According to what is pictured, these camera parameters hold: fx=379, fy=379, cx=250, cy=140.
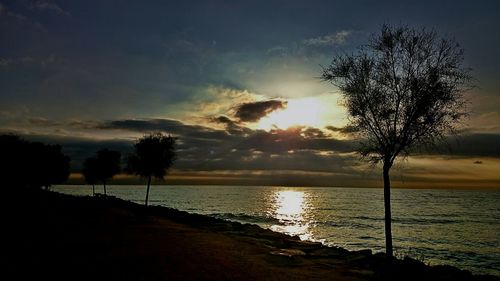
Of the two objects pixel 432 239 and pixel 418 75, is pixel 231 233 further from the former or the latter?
pixel 432 239

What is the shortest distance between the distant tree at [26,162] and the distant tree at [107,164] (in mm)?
11207

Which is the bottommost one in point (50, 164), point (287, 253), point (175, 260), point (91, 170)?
point (287, 253)

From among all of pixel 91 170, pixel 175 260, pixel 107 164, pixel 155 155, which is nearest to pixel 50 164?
pixel 91 170

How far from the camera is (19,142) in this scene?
3398 inches

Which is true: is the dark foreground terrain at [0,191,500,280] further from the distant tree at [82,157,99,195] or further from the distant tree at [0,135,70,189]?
the distant tree at [82,157,99,195]

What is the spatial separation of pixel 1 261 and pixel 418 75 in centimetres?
2209

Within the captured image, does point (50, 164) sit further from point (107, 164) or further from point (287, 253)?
point (287, 253)

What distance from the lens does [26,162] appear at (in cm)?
8219

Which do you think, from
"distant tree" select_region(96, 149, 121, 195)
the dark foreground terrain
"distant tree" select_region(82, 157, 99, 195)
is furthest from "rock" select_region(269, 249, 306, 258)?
"distant tree" select_region(82, 157, 99, 195)

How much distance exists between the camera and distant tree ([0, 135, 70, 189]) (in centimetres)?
7862

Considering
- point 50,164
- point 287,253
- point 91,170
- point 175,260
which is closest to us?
point 175,260

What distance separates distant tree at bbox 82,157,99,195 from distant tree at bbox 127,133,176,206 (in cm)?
4588

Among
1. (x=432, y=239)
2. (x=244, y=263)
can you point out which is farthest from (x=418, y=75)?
(x=432, y=239)

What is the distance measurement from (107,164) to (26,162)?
20.0 m
